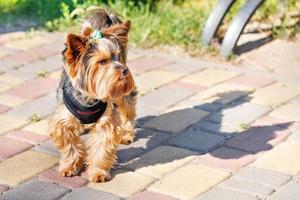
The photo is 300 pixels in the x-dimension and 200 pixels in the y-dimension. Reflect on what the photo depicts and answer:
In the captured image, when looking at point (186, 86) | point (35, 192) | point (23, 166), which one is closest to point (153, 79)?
point (186, 86)

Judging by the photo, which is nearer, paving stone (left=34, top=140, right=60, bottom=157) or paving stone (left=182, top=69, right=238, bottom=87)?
paving stone (left=34, top=140, right=60, bottom=157)

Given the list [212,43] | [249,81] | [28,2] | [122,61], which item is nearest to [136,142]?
[122,61]

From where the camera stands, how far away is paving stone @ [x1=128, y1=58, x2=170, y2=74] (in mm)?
7516

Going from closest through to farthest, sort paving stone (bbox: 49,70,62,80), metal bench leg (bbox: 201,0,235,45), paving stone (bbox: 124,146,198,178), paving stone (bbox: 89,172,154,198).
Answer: paving stone (bbox: 89,172,154,198), paving stone (bbox: 124,146,198,178), paving stone (bbox: 49,70,62,80), metal bench leg (bbox: 201,0,235,45)

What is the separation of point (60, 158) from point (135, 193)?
84cm

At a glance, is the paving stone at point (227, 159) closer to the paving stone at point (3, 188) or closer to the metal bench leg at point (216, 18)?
the paving stone at point (3, 188)

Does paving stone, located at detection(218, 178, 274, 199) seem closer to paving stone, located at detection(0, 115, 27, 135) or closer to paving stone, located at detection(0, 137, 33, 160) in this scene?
paving stone, located at detection(0, 137, 33, 160)

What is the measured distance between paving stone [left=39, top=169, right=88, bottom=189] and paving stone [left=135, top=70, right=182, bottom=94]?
1992mm

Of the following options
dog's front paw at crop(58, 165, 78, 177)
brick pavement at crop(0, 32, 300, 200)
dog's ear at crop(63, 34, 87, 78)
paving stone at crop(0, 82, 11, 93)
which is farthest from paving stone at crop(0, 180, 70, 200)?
paving stone at crop(0, 82, 11, 93)

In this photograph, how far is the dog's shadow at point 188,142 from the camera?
5.34m

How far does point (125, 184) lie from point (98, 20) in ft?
4.10

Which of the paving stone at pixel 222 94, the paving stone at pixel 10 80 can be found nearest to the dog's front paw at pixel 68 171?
the paving stone at pixel 222 94

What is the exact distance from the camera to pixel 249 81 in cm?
716

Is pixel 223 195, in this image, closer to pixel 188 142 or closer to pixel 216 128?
pixel 188 142
